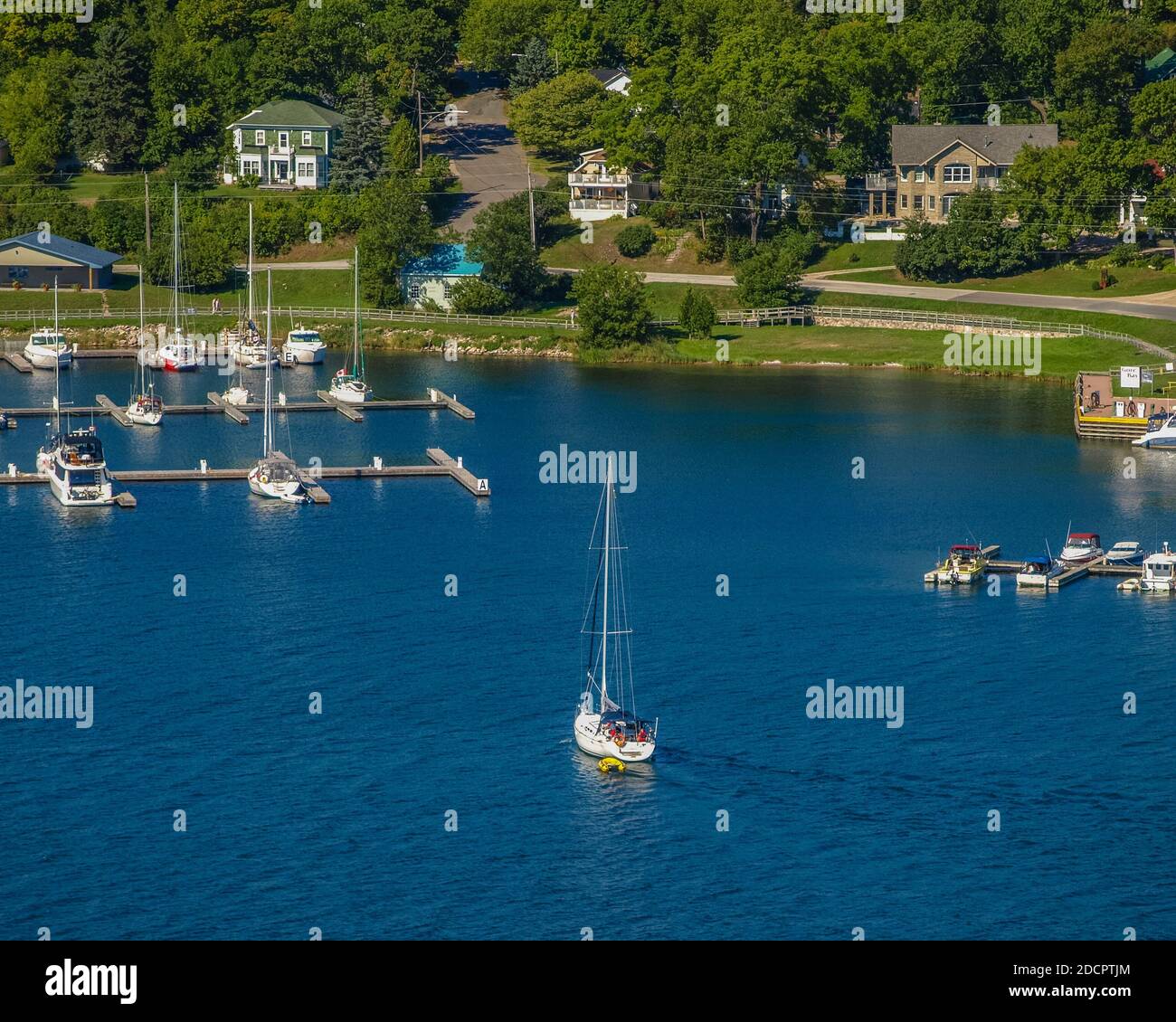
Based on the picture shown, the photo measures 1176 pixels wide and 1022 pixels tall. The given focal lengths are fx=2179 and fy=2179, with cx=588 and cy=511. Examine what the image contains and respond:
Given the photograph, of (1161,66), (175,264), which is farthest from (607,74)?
(175,264)

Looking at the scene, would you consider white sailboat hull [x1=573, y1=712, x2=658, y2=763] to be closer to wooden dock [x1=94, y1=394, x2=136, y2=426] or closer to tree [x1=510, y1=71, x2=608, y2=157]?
wooden dock [x1=94, y1=394, x2=136, y2=426]

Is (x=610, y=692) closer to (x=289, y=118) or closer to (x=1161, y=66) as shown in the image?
(x=289, y=118)

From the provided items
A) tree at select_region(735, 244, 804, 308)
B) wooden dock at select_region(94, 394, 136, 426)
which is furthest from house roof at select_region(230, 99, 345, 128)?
wooden dock at select_region(94, 394, 136, 426)

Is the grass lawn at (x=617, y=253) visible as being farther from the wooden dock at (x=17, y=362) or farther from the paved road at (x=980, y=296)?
the wooden dock at (x=17, y=362)

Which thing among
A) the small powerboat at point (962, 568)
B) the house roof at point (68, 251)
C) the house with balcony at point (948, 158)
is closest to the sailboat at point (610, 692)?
the small powerboat at point (962, 568)

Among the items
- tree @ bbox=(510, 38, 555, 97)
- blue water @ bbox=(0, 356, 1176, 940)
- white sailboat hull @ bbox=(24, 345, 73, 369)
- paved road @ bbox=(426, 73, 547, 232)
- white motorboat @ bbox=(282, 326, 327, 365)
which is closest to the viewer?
blue water @ bbox=(0, 356, 1176, 940)
